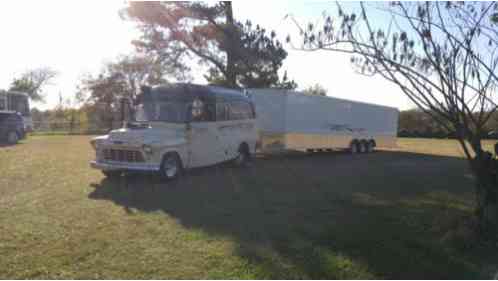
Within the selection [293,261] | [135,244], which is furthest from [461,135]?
[135,244]

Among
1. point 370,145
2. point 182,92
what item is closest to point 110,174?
point 182,92

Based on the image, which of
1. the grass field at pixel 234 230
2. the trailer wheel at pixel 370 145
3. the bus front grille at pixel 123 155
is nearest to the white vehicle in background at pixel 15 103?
the grass field at pixel 234 230

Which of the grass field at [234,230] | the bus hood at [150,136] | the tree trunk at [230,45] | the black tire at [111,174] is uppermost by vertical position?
the tree trunk at [230,45]

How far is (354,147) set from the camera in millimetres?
19688

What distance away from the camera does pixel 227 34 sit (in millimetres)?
18047

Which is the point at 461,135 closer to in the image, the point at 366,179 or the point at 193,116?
the point at 366,179

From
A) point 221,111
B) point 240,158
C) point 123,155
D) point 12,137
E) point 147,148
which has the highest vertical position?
point 221,111

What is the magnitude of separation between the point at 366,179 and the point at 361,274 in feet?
22.3

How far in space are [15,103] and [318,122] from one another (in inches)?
794

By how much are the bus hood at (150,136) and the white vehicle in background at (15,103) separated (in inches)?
675

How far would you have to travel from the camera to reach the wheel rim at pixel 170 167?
877 centimetres

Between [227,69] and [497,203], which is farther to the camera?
[227,69]

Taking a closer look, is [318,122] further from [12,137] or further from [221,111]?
[12,137]

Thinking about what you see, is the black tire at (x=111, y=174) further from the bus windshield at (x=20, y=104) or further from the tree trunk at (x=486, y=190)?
the bus windshield at (x=20, y=104)
